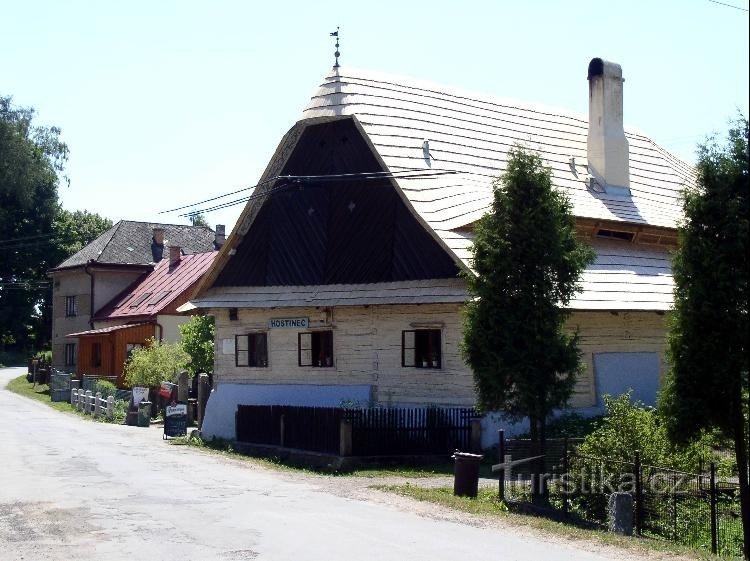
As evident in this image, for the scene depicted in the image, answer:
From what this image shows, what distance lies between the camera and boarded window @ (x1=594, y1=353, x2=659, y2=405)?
25.0 metres

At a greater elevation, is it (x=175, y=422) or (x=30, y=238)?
(x=30, y=238)

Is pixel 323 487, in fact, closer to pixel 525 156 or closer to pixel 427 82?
pixel 525 156

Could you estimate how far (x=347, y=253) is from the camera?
87.6 ft

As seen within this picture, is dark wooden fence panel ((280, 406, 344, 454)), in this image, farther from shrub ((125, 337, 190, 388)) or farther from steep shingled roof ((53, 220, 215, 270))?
steep shingled roof ((53, 220, 215, 270))

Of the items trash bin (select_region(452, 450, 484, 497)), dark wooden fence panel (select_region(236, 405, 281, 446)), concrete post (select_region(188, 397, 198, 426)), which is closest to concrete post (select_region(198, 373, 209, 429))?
concrete post (select_region(188, 397, 198, 426))

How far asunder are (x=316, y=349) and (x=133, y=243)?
34261 millimetres

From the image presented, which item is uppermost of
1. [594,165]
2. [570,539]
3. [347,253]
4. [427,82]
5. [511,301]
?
[427,82]

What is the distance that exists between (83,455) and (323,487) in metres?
7.61

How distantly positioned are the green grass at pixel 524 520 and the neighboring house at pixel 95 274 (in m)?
40.2

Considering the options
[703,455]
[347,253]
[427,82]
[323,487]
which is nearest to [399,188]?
[347,253]

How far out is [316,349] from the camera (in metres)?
27.5

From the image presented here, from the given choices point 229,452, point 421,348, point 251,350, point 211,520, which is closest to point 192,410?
point 251,350

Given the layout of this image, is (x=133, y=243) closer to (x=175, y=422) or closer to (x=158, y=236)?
(x=158, y=236)

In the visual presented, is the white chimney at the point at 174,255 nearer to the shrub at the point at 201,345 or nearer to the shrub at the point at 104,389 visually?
the shrub at the point at 104,389
